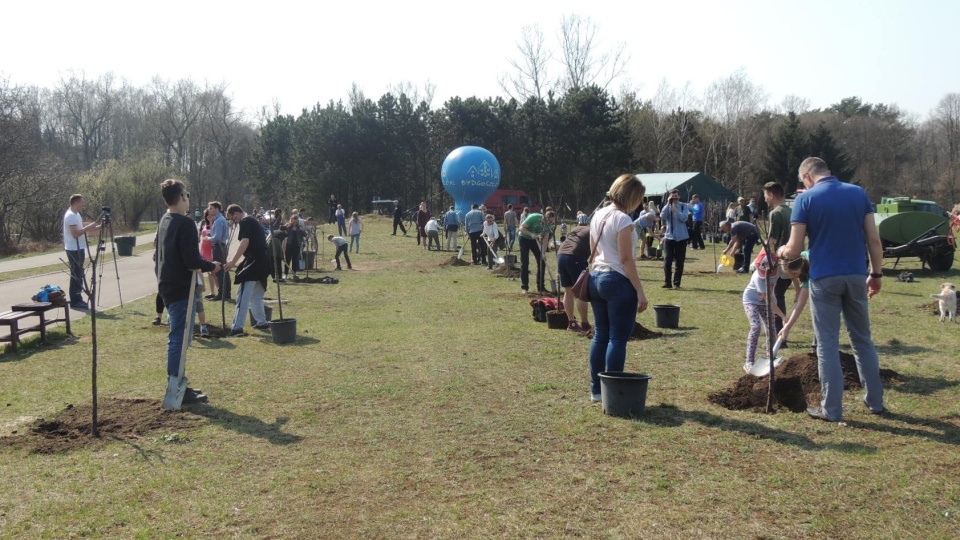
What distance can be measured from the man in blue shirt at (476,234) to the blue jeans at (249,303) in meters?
12.7

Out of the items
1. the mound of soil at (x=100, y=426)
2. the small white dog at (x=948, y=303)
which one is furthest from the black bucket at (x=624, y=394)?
the small white dog at (x=948, y=303)

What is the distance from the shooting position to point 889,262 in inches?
842

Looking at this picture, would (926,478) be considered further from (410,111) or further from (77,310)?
(410,111)

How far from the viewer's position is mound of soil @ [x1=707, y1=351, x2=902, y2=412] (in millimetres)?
6215

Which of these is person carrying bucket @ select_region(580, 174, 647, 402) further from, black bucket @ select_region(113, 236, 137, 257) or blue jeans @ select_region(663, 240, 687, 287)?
black bucket @ select_region(113, 236, 137, 257)

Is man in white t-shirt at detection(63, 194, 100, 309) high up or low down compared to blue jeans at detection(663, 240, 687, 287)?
up

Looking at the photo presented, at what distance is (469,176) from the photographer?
1667 inches

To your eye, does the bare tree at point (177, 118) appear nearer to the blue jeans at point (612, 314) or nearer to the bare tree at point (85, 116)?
the bare tree at point (85, 116)

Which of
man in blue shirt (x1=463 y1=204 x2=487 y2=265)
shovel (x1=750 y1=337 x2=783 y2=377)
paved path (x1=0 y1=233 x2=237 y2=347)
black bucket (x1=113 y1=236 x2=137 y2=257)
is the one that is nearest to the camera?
shovel (x1=750 y1=337 x2=783 y2=377)

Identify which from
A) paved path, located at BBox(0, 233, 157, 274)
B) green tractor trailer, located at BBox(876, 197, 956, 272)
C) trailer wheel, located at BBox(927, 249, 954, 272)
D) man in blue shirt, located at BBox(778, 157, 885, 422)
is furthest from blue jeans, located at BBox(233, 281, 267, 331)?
paved path, located at BBox(0, 233, 157, 274)

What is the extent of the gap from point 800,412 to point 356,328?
7063 mm

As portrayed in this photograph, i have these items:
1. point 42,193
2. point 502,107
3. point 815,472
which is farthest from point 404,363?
point 502,107

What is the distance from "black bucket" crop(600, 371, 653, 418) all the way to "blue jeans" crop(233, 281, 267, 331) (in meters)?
6.34

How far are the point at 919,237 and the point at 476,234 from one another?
11.8 meters
